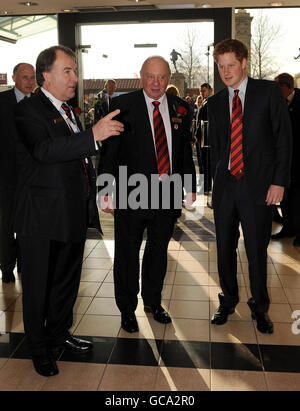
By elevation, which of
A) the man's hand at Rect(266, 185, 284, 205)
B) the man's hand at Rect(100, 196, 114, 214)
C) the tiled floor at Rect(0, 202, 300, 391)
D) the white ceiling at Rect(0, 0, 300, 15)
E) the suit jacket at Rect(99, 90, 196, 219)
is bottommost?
the tiled floor at Rect(0, 202, 300, 391)

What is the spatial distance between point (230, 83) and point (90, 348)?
1.73 meters

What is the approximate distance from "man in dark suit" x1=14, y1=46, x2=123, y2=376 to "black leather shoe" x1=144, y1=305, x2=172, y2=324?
0.79 m

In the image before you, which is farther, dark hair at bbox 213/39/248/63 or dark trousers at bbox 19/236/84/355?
dark hair at bbox 213/39/248/63

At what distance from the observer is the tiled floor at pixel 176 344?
8.04 feet

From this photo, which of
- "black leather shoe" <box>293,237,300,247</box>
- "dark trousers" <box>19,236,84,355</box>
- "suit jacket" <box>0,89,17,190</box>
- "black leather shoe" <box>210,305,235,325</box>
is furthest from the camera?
"black leather shoe" <box>293,237,300,247</box>

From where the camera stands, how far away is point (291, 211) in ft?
17.1

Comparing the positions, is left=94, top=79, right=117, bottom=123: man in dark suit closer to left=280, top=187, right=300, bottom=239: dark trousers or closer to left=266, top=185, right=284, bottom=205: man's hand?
left=280, top=187, right=300, bottom=239: dark trousers

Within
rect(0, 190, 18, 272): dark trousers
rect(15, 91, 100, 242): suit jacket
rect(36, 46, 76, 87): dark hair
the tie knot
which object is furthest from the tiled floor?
rect(36, 46, 76, 87): dark hair

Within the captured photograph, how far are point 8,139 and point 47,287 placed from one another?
167cm

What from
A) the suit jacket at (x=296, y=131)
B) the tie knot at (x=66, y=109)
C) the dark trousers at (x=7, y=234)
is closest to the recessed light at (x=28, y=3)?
the suit jacket at (x=296, y=131)

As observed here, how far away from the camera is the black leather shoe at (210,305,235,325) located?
10.3 ft

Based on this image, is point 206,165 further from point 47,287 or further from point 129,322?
point 47,287

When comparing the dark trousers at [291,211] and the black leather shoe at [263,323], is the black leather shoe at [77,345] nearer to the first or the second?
the black leather shoe at [263,323]

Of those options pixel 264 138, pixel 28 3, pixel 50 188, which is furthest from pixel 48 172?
pixel 28 3
